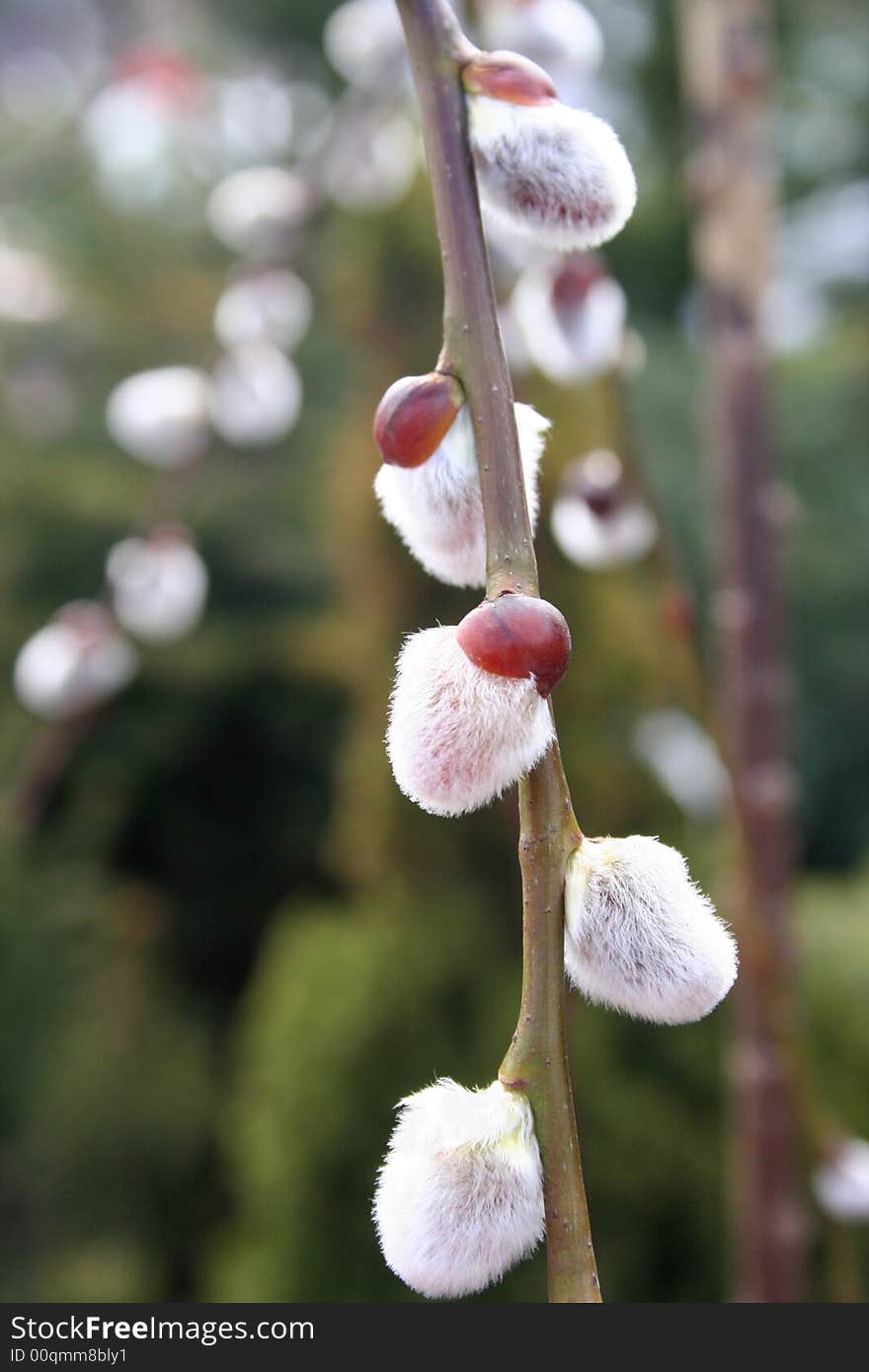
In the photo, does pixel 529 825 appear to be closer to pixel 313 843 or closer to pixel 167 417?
pixel 167 417

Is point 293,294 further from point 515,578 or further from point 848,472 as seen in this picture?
point 848,472

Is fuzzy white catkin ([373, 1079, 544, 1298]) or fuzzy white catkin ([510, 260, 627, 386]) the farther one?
fuzzy white catkin ([510, 260, 627, 386])

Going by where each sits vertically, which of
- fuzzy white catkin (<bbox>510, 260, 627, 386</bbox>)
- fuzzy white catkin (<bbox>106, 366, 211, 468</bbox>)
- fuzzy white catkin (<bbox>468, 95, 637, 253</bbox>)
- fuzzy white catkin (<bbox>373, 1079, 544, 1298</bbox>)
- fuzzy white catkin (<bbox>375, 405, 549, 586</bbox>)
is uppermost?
fuzzy white catkin (<bbox>106, 366, 211, 468</bbox>)

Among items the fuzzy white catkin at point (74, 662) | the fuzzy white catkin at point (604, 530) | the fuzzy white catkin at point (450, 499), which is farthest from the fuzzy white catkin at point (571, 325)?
the fuzzy white catkin at point (74, 662)

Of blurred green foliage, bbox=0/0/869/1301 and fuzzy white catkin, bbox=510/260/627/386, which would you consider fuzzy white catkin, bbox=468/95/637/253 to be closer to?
fuzzy white catkin, bbox=510/260/627/386

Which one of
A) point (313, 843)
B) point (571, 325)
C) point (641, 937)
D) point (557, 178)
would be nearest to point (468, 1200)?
point (641, 937)

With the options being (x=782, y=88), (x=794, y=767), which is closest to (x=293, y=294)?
(x=794, y=767)

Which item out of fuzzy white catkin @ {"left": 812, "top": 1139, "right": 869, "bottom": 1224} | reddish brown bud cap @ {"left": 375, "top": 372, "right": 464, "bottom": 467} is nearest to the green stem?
reddish brown bud cap @ {"left": 375, "top": 372, "right": 464, "bottom": 467}
